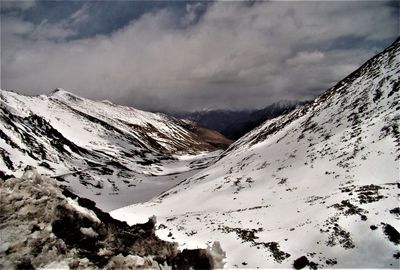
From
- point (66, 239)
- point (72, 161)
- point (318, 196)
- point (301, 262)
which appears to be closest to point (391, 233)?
point (301, 262)

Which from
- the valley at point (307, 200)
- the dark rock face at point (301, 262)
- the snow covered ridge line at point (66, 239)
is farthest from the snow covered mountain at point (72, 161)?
the dark rock face at point (301, 262)

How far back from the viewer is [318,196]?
34188 millimetres

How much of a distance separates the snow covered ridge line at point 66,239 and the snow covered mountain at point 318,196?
822cm

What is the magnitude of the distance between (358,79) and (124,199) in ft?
256

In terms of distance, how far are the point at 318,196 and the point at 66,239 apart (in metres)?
26.0

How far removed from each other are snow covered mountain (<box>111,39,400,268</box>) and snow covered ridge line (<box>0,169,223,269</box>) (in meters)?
8.22

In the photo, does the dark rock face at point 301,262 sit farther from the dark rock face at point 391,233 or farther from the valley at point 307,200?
the dark rock face at point 391,233

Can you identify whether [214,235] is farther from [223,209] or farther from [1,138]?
[1,138]

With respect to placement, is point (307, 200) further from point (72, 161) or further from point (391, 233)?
point (72, 161)

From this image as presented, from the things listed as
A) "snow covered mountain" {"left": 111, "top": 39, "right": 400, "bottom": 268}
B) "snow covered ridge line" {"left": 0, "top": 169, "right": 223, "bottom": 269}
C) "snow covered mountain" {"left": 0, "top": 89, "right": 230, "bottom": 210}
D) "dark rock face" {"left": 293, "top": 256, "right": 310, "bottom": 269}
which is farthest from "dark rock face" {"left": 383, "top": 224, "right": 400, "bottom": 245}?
"snow covered mountain" {"left": 0, "top": 89, "right": 230, "bottom": 210}

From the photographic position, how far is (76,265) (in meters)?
14.1

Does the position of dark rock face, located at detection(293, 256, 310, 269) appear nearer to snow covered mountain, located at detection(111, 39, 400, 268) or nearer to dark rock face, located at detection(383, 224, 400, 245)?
snow covered mountain, located at detection(111, 39, 400, 268)

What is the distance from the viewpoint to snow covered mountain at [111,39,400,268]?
22.4 meters

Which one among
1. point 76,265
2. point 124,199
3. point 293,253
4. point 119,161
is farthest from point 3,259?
point 119,161
